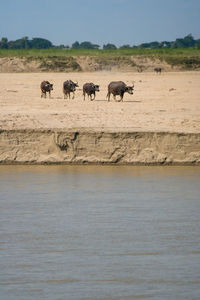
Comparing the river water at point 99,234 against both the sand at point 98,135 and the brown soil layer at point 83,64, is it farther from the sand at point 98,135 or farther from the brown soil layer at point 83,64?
the brown soil layer at point 83,64

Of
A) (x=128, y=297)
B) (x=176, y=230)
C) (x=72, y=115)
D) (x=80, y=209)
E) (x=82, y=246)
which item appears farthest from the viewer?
(x=72, y=115)

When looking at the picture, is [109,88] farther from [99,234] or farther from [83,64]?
[83,64]

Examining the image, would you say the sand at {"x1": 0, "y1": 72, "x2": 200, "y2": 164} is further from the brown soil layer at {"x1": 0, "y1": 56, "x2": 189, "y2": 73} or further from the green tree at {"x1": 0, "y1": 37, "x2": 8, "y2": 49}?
the green tree at {"x1": 0, "y1": 37, "x2": 8, "y2": 49}

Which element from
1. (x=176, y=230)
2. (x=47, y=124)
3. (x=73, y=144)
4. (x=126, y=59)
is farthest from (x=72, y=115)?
(x=126, y=59)

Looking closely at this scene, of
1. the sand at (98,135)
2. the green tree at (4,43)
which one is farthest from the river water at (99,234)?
the green tree at (4,43)

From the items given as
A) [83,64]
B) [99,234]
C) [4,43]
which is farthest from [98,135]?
[4,43]

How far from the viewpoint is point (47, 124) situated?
620 inches

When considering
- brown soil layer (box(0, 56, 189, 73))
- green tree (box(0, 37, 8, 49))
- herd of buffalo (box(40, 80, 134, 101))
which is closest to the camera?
herd of buffalo (box(40, 80, 134, 101))

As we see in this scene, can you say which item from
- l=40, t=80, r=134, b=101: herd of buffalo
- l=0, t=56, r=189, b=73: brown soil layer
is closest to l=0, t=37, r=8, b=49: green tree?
l=0, t=56, r=189, b=73: brown soil layer

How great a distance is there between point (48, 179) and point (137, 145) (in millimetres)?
2398

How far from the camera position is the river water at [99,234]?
7.49 meters

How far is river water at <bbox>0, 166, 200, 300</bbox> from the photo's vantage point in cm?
749

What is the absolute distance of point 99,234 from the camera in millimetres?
9320

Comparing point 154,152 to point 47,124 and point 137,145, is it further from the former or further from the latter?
point 47,124
